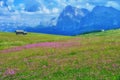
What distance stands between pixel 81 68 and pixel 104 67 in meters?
1.87

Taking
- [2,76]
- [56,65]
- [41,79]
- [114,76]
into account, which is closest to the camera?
[114,76]

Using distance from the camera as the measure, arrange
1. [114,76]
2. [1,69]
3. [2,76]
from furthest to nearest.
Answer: [1,69]
[2,76]
[114,76]

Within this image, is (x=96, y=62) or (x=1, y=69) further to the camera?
(x=1, y=69)

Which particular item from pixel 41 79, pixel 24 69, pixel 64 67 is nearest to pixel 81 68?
pixel 64 67

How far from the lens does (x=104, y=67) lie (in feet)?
80.5

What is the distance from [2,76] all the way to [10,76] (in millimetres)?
700

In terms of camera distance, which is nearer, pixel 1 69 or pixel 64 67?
pixel 64 67

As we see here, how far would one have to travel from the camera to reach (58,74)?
79.6ft

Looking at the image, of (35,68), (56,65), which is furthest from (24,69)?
(56,65)

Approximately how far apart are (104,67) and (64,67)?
364 centimetres

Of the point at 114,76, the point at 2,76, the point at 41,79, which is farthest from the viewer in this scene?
the point at 2,76

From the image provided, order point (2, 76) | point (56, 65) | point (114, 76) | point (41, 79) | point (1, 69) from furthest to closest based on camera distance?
point (1, 69)
point (56, 65)
point (2, 76)
point (41, 79)
point (114, 76)

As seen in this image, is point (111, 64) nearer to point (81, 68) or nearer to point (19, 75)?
point (81, 68)

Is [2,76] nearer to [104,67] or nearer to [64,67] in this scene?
[64,67]
